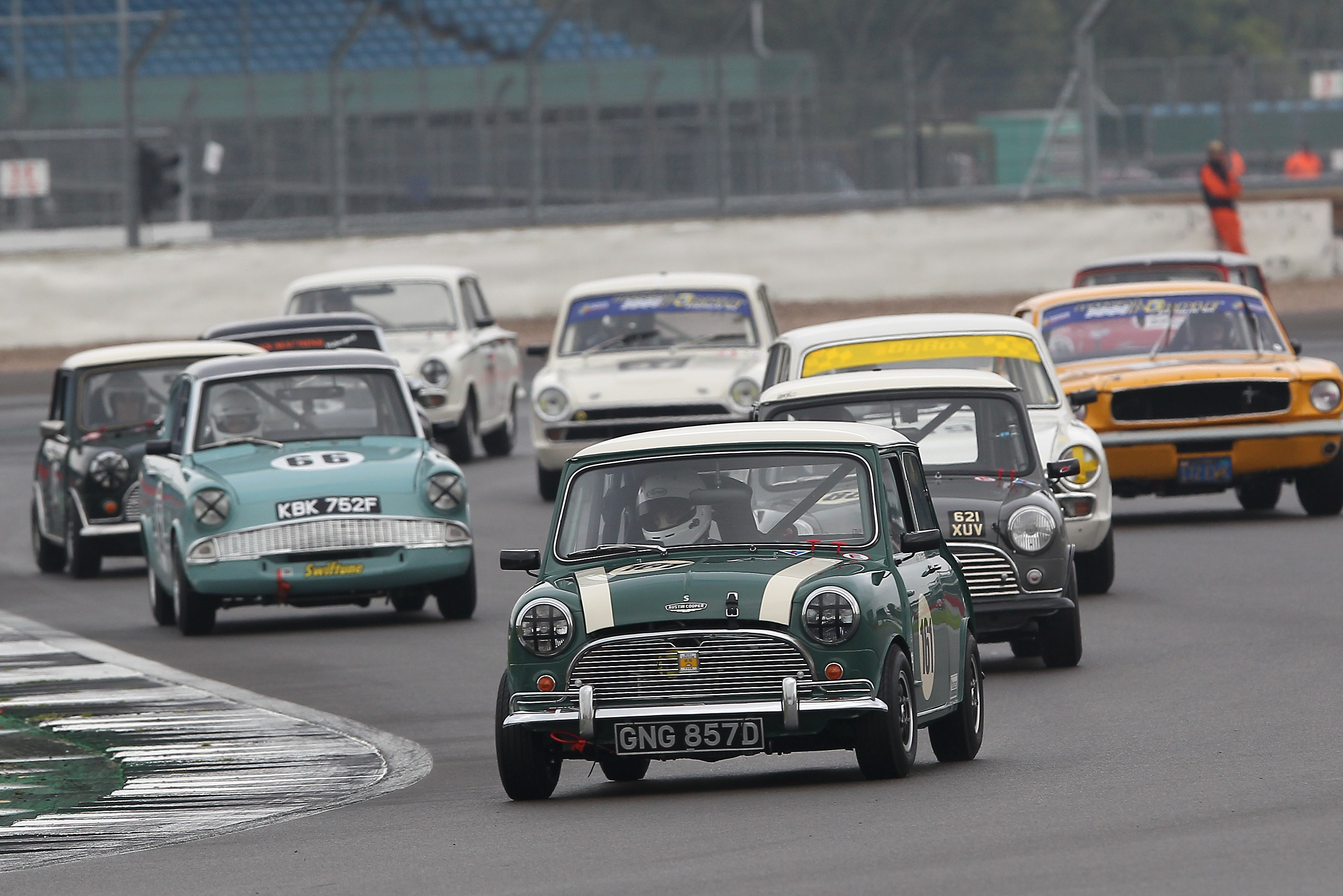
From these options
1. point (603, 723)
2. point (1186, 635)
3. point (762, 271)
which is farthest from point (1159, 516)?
point (762, 271)

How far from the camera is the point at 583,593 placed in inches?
338

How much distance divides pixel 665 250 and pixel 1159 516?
17.7 metres

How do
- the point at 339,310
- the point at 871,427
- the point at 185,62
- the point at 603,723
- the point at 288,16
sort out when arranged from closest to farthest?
the point at 603,723
the point at 871,427
the point at 339,310
the point at 185,62
the point at 288,16

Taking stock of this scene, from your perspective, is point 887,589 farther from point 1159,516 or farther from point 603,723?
point 1159,516

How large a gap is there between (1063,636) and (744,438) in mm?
3314

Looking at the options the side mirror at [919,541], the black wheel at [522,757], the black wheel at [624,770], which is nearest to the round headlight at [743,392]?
the black wheel at [624,770]

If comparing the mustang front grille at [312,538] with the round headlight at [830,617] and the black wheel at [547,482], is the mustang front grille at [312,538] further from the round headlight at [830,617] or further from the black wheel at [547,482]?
the round headlight at [830,617]

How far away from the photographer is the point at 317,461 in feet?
48.9

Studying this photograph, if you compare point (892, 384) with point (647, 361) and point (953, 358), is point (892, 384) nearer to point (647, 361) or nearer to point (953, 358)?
point (953, 358)

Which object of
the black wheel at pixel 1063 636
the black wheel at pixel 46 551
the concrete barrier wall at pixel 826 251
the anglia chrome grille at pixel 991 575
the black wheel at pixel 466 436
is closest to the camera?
the anglia chrome grille at pixel 991 575

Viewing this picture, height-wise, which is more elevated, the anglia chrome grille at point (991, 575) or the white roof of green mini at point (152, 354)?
the white roof of green mini at point (152, 354)

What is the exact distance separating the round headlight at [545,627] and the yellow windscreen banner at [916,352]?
6.30 meters

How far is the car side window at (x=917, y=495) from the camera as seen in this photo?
9.32 m

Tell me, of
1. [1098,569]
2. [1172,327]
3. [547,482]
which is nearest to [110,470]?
[547,482]
